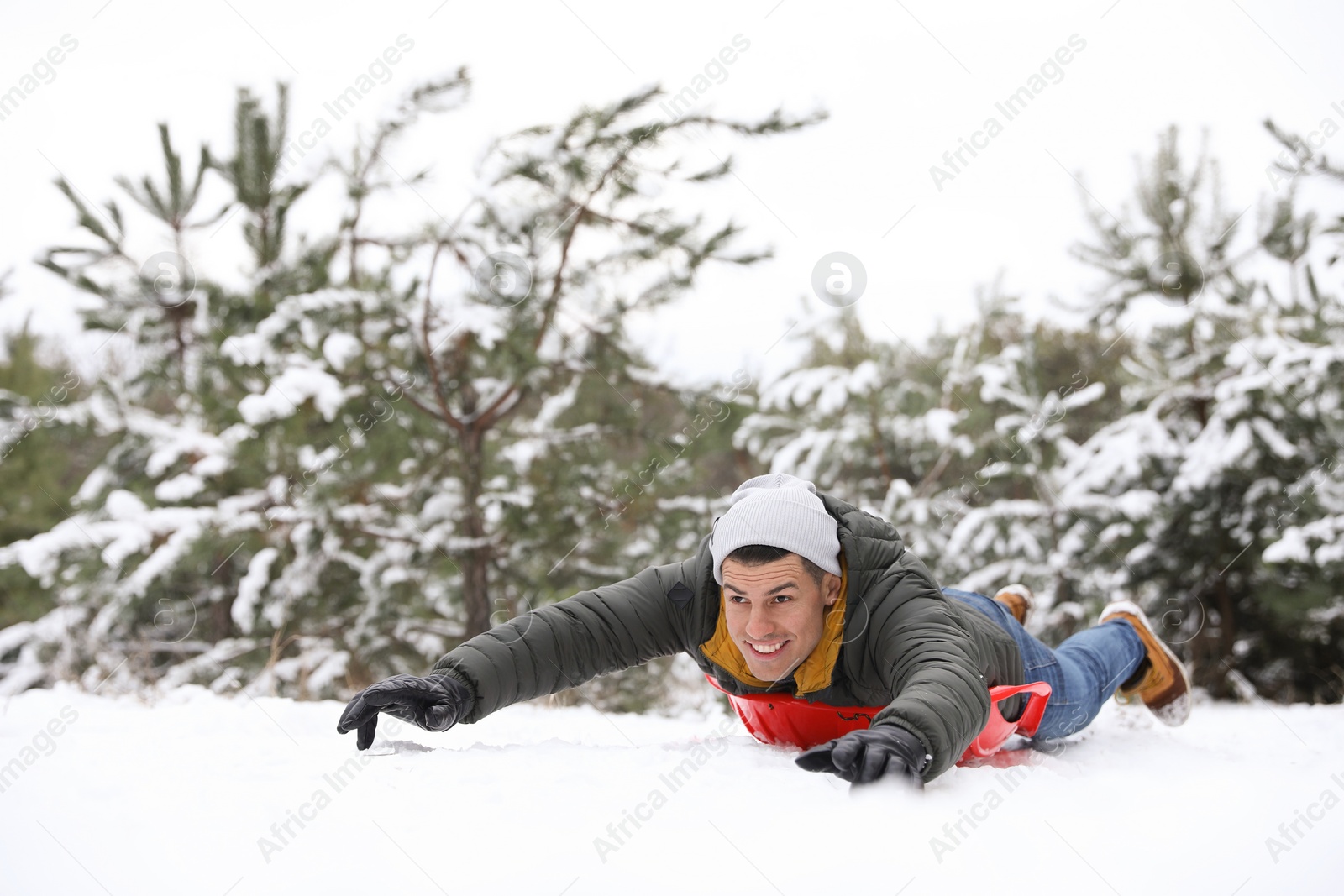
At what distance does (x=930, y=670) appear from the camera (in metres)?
1.59

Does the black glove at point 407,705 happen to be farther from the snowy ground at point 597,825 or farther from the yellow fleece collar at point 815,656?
the yellow fleece collar at point 815,656

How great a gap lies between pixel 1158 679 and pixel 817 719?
164 cm

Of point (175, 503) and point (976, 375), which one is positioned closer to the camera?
point (175, 503)

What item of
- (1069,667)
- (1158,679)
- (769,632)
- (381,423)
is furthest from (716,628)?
(381,423)

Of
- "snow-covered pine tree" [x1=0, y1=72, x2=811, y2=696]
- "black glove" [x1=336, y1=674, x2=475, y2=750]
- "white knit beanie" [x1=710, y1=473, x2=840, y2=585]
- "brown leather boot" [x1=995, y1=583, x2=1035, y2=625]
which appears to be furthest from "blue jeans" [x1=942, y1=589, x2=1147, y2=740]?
"snow-covered pine tree" [x1=0, y1=72, x2=811, y2=696]

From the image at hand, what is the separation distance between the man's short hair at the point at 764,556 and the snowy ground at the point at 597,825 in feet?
1.38

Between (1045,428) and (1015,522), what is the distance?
0.77 metres

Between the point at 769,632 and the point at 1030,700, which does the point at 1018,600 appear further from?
the point at 769,632

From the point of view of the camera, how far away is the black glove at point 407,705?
1676 millimetres

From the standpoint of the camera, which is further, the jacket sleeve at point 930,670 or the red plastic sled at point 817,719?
the red plastic sled at point 817,719

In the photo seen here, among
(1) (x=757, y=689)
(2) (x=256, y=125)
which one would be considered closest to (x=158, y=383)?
(2) (x=256, y=125)

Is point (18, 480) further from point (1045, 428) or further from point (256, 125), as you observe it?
point (1045, 428)

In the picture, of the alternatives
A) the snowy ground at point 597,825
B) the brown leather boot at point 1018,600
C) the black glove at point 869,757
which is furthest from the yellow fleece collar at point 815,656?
the brown leather boot at point 1018,600

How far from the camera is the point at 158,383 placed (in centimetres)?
648
